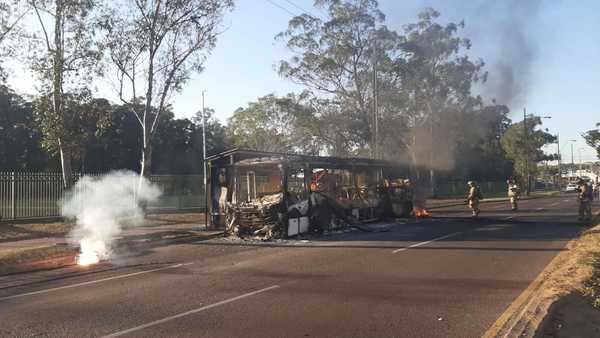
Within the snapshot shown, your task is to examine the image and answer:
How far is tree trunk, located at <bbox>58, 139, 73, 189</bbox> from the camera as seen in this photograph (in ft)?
63.1

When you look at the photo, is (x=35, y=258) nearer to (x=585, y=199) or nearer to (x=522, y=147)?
(x=585, y=199)

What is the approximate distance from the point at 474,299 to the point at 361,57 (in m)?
32.3

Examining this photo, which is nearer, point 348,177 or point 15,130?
point 348,177

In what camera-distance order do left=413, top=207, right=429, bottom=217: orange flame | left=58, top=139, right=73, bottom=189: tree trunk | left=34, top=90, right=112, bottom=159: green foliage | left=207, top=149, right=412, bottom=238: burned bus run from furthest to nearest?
left=413, top=207, right=429, bottom=217: orange flame → left=58, top=139, right=73, bottom=189: tree trunk → left=34, top=90, right=112, bottom=159: green foliage → left=207, top=149, right=412, bottom=238: burned bus

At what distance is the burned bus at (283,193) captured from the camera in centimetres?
1565

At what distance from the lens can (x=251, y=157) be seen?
17016 millimetres

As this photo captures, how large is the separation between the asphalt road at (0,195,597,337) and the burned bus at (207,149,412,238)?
6.94 feet

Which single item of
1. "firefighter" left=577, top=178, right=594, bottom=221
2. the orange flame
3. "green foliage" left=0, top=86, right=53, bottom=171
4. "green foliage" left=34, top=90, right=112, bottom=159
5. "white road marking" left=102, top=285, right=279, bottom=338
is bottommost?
"white road marking" left=102, top=285, right=279, bottom=338

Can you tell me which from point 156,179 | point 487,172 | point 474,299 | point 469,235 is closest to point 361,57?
point 156,179

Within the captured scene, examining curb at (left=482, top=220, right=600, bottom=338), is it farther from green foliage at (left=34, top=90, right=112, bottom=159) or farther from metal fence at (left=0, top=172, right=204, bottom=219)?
metal fence at (left=0, top=172, right=204, bottom=219)

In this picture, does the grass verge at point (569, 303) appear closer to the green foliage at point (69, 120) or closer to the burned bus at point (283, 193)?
the burned bus at point (283, 193)

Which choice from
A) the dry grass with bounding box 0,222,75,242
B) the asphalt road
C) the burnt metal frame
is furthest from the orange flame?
the dry grass with bounding box 0,222,75,242

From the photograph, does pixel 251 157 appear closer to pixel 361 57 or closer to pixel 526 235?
pixel 526 235

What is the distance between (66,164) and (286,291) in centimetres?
1488
